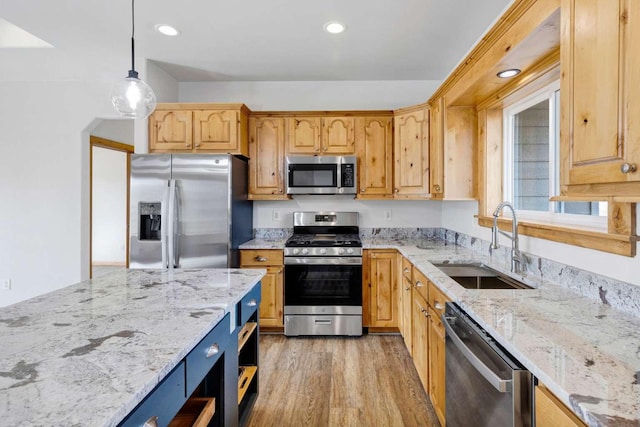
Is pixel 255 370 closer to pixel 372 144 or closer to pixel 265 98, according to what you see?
pixel 372 144

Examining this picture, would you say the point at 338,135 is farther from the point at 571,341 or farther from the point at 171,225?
the point at 571,341

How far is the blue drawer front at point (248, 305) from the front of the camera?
1631mm

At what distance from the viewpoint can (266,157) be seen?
3494 mm

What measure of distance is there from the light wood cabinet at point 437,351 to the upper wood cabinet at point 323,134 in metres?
1.87

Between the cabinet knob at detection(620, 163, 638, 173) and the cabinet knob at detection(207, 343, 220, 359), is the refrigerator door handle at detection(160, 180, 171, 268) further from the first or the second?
the cabinet knob at detection(620, 163, 638, 173)

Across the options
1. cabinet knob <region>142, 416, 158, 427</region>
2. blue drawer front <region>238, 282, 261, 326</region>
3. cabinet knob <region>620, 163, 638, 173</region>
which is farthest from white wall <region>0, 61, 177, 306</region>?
cabinet knob <region>620, 163, 638, 173</region>

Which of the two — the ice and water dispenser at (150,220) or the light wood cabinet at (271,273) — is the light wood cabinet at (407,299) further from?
the ice and water dispenser at (150,220)

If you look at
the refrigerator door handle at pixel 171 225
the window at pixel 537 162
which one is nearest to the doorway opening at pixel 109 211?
the refrigerator door handle at pixel 171 225

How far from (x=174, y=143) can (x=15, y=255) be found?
2.16 metres

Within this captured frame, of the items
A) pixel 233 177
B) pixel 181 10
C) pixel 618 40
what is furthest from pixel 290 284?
pixel 618 40

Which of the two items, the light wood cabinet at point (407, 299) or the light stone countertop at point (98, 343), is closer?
the light stone countertop at point (98, 343)

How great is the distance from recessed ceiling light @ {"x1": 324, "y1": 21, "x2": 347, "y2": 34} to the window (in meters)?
1.40

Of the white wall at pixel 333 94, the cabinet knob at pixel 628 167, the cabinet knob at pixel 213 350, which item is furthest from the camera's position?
the white wall at pixel 333 94

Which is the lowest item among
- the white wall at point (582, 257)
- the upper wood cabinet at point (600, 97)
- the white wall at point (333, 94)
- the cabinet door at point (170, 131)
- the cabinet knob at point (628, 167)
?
the white wall at point (582, 257)
